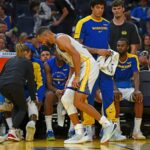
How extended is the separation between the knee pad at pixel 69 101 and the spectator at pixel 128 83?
1057 mm

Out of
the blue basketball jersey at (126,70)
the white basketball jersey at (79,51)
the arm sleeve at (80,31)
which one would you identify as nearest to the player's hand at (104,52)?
the white basketball jersey at (79,51)

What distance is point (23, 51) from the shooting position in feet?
34.9

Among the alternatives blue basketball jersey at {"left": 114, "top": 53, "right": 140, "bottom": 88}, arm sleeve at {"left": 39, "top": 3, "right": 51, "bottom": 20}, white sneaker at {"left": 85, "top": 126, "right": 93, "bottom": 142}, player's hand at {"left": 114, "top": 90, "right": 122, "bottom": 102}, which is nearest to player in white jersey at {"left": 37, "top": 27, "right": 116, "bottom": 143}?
white sneaker at {"left": 85, "top": 126, "right": 93, "bottom": 142}

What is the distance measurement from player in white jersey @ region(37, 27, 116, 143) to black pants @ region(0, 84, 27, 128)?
0.91 meters

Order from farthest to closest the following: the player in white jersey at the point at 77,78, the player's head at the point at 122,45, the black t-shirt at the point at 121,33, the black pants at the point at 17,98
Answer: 1. the black t-shirt at the point at 121,33
2. the player's head at the point at 122,45
3. the black pants at the point at 17,98
4. the player in white jersey at the point at 77,78

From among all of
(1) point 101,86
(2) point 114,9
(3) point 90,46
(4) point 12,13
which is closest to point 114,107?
(1) point 101,86

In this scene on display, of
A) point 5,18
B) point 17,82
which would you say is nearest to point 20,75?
point 17,82

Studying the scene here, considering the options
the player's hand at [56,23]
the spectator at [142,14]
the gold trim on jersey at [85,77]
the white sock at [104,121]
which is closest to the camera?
the gold trim on jersey at [85,77]

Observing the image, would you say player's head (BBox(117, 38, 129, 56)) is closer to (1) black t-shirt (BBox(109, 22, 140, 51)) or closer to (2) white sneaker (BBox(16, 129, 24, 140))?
(1) black t-shirt (BBox(109, 22, 140, 51))

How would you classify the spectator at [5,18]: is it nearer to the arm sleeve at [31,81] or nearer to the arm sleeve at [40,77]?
the arm sleeve at [40,77]

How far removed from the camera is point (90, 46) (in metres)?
10.4

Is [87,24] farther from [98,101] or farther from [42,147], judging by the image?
[42,147]

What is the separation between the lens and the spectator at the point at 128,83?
1062cm

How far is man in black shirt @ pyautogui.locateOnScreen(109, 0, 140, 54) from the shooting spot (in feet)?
36.1
